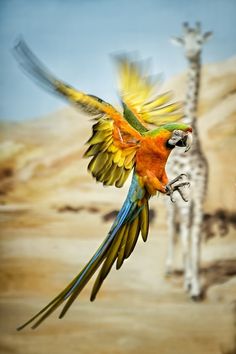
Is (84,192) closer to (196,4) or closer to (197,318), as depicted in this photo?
(197,318)

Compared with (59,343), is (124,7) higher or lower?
higher

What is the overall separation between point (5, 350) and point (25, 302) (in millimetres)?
245

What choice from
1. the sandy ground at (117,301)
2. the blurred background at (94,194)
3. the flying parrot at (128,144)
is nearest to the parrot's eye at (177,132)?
the flying parrot at (128,144)

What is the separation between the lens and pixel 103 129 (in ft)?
8.64

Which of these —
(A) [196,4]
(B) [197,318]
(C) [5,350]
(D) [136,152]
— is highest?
(A) [196,4]

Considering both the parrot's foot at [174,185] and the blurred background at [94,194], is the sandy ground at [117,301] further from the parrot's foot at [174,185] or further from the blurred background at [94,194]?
the parrot's foot at [174,185]

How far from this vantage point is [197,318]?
9.14 ft

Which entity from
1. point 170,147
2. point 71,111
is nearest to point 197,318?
point 170,147

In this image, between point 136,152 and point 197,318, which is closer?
point 136,152

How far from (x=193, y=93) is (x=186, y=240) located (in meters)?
0.70

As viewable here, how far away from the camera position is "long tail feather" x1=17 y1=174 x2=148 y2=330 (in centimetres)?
259

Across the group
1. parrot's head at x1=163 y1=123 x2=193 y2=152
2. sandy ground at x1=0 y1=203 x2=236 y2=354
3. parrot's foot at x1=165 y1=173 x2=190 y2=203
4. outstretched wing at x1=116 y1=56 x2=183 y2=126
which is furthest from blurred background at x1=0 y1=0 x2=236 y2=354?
parrot's head at x1=163 y1=123 x2=193 y2=152

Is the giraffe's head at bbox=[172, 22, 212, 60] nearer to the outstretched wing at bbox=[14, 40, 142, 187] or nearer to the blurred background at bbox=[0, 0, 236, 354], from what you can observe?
the blurred background at bbox=[0, 0, 236, 354]

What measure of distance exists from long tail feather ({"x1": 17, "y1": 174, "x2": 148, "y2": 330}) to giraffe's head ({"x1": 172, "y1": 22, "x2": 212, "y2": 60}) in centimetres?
71
